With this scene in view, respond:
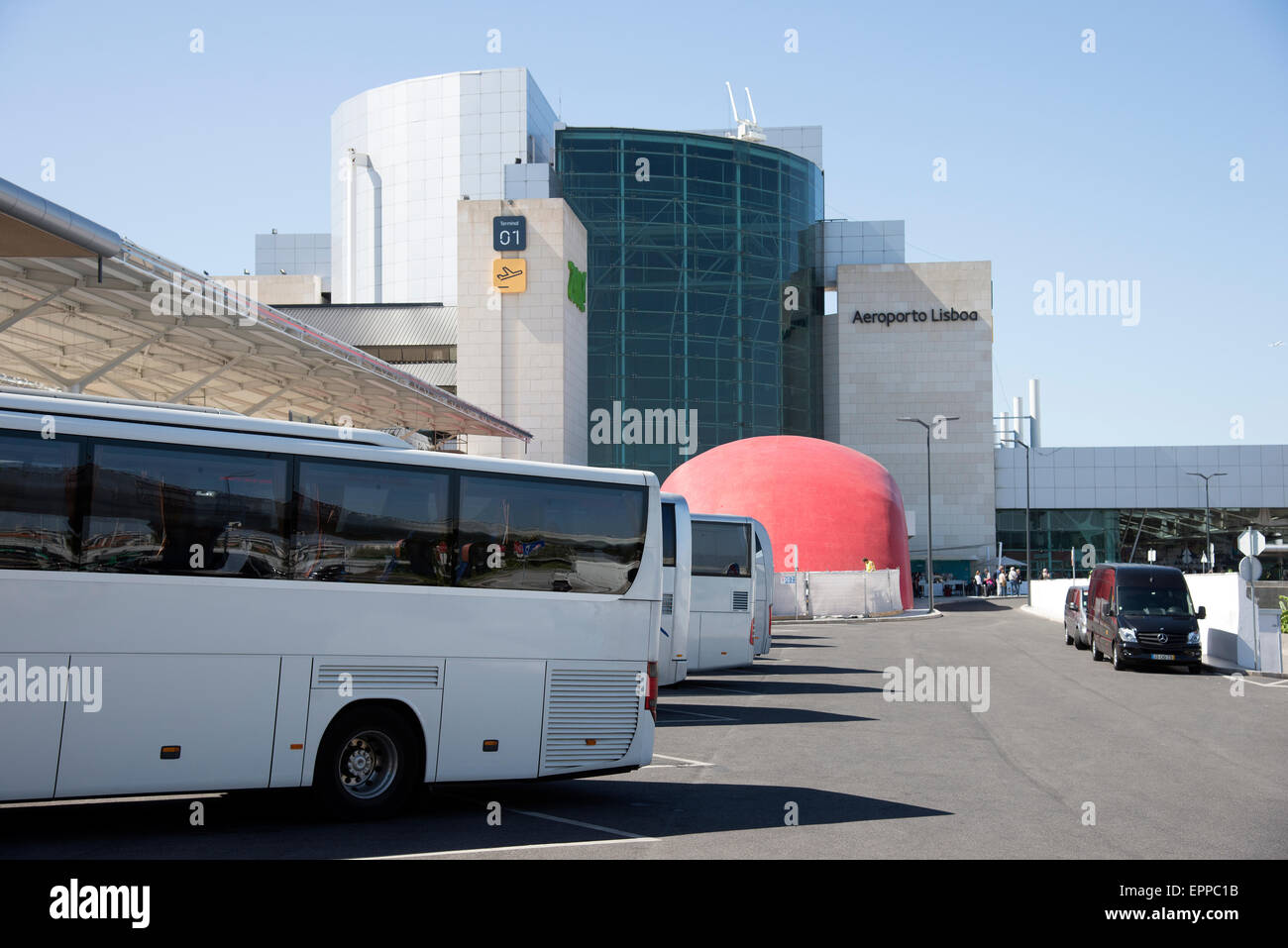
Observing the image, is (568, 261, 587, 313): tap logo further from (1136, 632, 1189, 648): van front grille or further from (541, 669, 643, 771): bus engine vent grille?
(541, 669, 643, 771): bus engine vent grille

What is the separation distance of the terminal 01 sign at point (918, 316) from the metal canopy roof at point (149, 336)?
5274 cm

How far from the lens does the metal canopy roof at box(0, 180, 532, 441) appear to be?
53.0 ft

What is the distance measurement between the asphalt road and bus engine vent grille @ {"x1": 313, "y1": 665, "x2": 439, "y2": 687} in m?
1.04

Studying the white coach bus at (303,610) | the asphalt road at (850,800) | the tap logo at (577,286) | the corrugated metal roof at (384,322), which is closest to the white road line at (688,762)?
the asphalt road at (850,800)

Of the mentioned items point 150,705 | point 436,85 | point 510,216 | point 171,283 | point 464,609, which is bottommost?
point 150,705

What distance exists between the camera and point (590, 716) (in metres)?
10.1

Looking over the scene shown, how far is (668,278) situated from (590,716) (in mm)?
66906

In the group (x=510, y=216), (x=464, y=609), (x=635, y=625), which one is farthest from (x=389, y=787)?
(x=510, y=216)

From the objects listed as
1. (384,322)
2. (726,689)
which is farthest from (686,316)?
(726,689)

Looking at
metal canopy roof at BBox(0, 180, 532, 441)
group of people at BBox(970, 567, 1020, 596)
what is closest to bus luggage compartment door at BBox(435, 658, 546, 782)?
metal canopy roof at BBox(0, 180, 532, 441)

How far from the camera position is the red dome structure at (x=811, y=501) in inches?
1828
